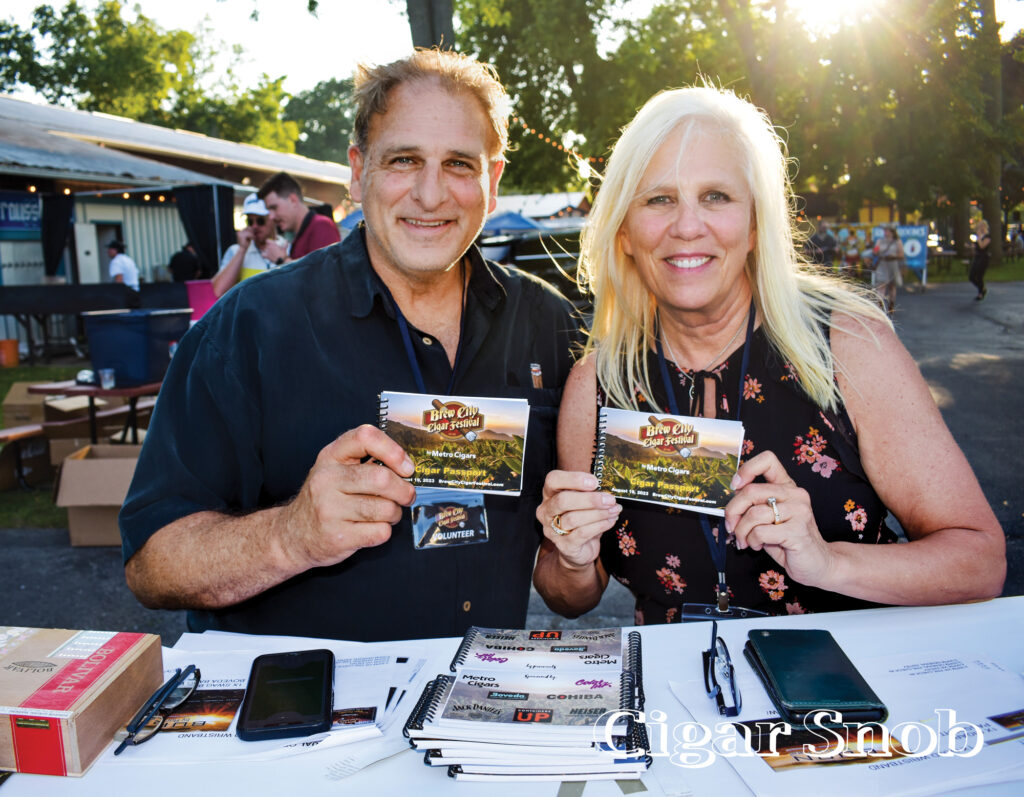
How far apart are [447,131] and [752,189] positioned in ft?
3.13

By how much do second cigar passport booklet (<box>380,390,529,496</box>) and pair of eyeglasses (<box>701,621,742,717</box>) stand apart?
608 mm

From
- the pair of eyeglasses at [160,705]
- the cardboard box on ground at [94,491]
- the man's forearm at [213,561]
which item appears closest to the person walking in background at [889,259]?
the cardboard box on ground at [94,491]

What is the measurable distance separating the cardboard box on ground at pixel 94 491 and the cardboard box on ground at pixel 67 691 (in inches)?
156

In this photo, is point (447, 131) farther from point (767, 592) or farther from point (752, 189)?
point (767, 592)

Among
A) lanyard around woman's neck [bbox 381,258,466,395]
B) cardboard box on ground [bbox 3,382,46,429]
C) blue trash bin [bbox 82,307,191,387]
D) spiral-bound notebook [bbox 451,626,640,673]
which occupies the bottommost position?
cardboard box on ground [bbox 3,382,46,429]

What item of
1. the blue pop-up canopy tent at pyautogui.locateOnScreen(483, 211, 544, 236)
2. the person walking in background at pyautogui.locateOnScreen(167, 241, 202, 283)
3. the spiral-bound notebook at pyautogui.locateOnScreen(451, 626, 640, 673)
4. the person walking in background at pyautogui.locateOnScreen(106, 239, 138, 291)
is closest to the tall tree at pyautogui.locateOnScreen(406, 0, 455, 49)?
the spiral-bound notebook at pyautogui.locateOnScreen(451, 626, 640, 673)

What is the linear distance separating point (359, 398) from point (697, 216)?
1.12 metres

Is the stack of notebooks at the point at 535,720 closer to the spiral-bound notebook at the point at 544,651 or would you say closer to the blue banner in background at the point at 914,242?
the spiral-bound notebook at the point at 544,651

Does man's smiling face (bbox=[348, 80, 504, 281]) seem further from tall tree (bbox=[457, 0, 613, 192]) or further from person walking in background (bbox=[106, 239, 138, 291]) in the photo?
tall tree (bbox=[457, 0, 613, 192])

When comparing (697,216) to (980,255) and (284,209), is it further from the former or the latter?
(980,255)

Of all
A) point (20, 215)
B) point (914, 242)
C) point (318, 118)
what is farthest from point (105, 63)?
point (318, 118)

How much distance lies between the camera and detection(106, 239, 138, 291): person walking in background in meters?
15.0

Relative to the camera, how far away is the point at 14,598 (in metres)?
4.60

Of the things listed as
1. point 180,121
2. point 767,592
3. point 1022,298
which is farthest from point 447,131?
point 180,121
